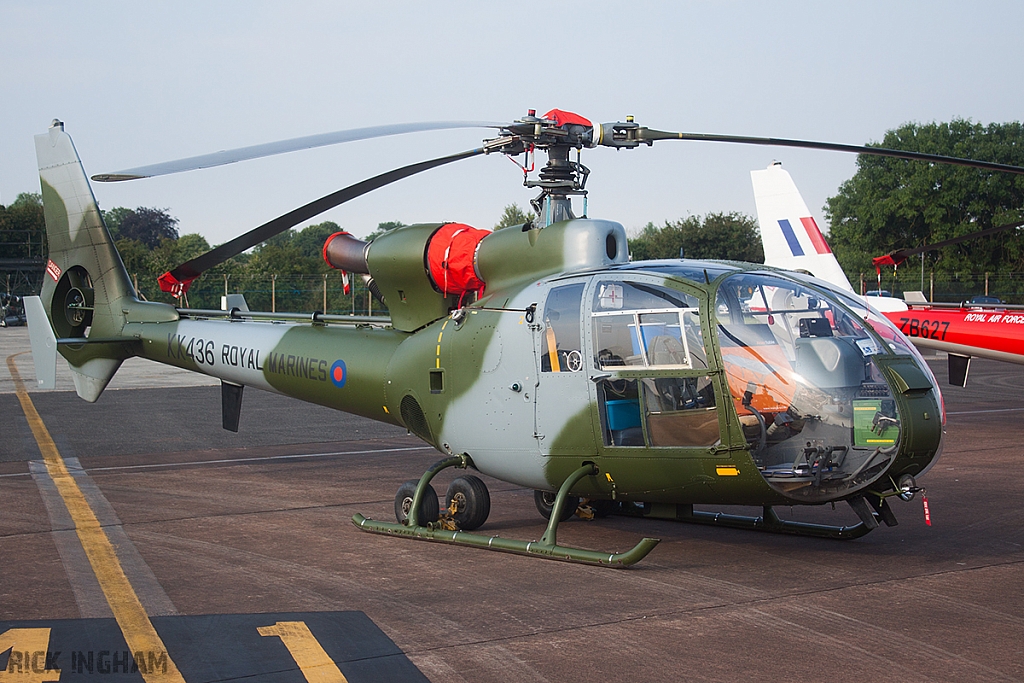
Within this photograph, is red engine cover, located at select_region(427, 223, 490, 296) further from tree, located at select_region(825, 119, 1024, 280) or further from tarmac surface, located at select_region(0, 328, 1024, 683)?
tree, located at select_region(825, 119, 1024, 280)

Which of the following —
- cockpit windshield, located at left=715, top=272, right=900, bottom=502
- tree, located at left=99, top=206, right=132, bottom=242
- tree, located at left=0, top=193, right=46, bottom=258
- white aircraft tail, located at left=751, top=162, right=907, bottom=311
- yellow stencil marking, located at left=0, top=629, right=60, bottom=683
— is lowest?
yellow stencil marking, located at left=0, top=629, right=60, bottom=683

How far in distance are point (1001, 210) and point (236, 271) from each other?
45214 millimetres

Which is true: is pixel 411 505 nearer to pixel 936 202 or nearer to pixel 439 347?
pixel 439 347

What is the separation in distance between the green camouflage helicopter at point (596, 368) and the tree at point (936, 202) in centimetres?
4855

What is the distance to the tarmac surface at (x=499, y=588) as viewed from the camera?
5527 millimetres

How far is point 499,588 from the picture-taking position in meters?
7.05

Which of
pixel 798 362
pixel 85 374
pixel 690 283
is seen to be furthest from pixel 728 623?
pixel 85 374

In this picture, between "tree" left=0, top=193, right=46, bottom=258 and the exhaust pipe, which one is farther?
"tree" left=0, top=193, right=46, bottom=258

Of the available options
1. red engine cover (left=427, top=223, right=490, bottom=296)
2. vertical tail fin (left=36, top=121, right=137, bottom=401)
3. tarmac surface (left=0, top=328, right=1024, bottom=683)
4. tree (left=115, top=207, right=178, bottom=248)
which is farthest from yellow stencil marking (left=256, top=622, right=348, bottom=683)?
tree (left=115, top=207, right=178, bottom=248)

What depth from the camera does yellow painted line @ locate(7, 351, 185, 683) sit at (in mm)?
5648

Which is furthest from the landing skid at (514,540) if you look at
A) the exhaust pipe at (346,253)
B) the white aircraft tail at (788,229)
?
the white aircraft tail at (788,229)

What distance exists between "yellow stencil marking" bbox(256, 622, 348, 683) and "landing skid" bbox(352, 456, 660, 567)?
7.18 ft

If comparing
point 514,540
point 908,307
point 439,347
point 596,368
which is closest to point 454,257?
point 439,347

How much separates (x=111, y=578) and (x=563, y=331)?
3851 millimetres
